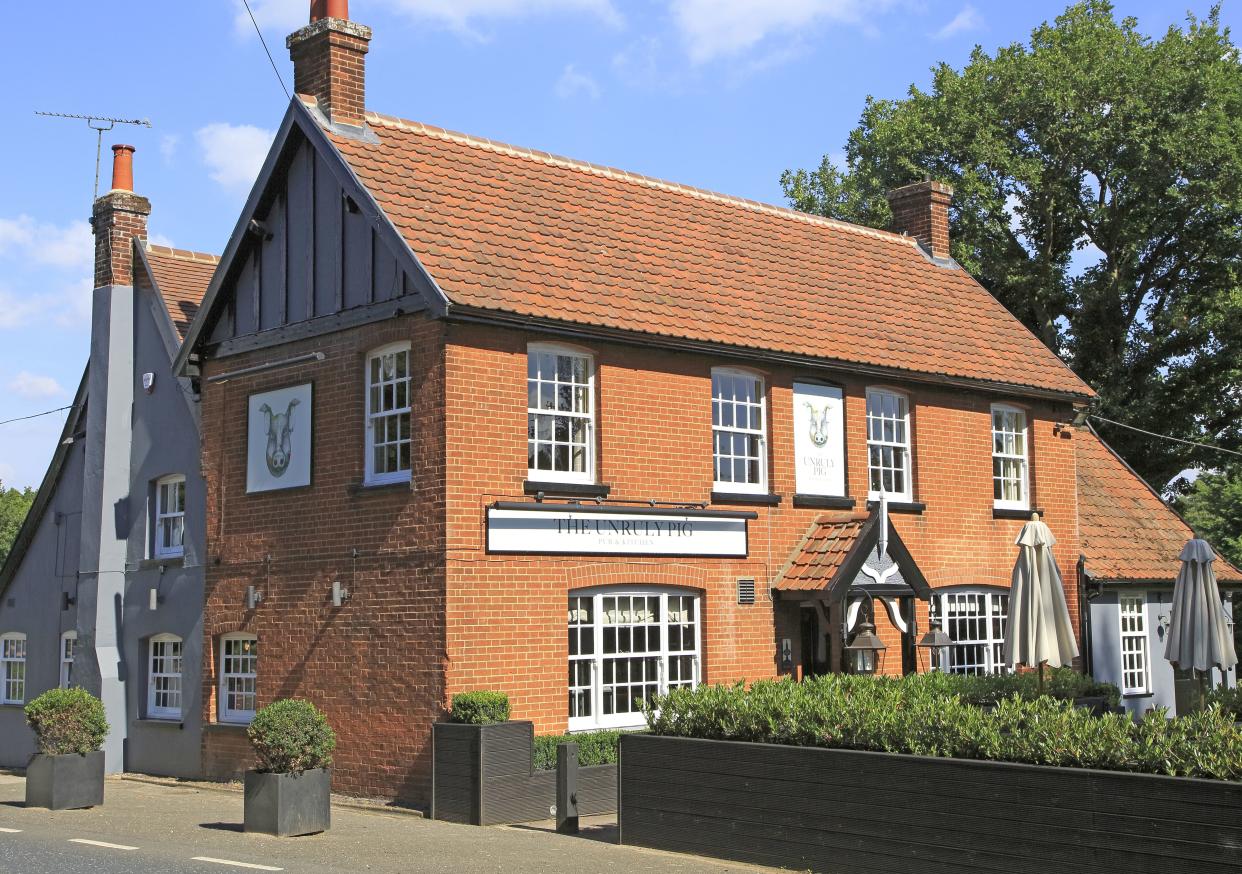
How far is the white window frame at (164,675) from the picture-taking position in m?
21.4

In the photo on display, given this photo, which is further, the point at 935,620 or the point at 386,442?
the point at 935,620

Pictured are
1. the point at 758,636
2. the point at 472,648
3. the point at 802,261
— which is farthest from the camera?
the point at 802,261

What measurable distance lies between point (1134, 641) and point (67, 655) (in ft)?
59.6

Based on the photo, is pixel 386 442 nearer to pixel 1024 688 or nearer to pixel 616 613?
pixel 616 613

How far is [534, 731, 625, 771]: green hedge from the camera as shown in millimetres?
16400

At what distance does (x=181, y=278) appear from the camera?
23.8 metres

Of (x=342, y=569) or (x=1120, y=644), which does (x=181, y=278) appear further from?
(x=1120, y=644)

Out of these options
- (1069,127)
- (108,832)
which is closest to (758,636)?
(108,832)

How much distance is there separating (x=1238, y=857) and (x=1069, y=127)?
90.8 feet

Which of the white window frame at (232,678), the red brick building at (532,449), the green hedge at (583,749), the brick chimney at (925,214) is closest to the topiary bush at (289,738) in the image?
the red brick building at (532,449)

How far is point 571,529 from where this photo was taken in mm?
17438

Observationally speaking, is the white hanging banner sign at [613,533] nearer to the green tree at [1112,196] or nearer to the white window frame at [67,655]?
the white window frame at [67,655]

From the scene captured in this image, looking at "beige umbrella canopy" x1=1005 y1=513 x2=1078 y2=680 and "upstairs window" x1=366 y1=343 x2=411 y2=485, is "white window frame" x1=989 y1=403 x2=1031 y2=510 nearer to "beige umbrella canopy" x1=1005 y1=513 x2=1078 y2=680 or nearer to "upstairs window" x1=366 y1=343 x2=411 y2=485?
"beige umbrella canopy" x1=1005 y1=513 x2=1078 y2=680

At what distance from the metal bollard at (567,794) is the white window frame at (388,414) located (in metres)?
4.31
